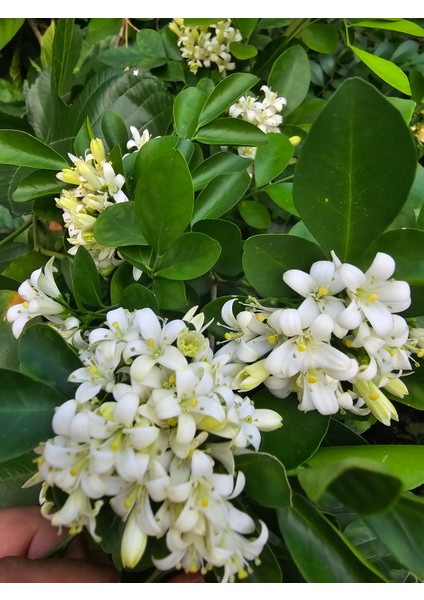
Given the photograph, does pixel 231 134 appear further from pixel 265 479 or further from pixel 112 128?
pixel 265 479

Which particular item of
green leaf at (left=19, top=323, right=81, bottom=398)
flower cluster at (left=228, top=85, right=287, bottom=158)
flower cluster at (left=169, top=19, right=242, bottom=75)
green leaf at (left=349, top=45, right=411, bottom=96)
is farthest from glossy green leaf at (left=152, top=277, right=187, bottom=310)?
flower cluster at (left=169, top=19, right=242, bottom=75)

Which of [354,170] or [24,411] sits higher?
[354,170]

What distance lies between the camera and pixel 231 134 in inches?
28.5

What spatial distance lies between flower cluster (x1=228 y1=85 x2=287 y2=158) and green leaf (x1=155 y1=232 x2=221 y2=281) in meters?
0.37

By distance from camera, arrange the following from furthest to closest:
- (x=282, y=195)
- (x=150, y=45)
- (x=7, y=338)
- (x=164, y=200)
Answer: (x=150, y=45) < (x=282, y=195) < (x=7, y=338) < (x=164, y=200)

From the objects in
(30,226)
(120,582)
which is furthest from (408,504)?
(30,226)

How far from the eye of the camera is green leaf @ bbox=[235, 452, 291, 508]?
441 millimetres

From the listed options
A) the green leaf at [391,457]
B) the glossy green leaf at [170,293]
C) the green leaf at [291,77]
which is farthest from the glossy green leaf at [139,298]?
the green leaf at [291,77]

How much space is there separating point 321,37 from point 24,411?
3.00 ft

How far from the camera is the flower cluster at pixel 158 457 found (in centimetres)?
43

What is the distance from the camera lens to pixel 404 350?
1.76 feet

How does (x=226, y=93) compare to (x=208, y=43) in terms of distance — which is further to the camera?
(x=208, y=43)

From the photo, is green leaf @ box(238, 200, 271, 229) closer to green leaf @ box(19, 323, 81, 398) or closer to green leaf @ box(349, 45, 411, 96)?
green leaf @ box(349, 45, 411, 96)

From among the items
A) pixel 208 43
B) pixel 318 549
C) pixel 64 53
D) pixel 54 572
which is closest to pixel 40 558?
pixel 54 572
